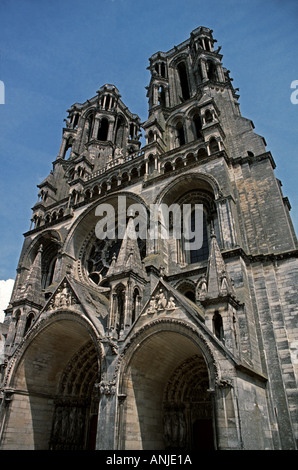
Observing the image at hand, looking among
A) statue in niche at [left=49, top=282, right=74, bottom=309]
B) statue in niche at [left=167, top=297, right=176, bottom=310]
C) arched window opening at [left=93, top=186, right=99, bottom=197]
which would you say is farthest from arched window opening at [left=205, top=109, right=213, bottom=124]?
statue in niche at [left=49, top=282, right=74, bottom=309]

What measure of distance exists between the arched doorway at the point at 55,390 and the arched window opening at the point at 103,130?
2237 centimetres

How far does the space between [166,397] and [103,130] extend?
2654 centimetres

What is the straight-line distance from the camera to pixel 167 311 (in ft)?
36.2

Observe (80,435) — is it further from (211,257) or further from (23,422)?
(211,257)

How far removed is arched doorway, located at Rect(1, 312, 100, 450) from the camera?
13.2 metres

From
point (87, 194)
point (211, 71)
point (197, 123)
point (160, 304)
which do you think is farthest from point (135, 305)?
point (211, 71)

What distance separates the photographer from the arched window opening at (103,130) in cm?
3216

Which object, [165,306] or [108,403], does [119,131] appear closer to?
[165,306]

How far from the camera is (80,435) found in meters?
14.2

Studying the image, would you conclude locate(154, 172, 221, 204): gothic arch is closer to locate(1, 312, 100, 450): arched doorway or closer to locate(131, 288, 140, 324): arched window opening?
locate(131, 288, 140, 324): arched window opening

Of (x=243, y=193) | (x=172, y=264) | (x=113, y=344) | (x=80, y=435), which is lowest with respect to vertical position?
(x=80, y=435)

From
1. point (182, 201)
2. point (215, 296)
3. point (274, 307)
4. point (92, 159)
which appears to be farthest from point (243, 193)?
point (92, 159)

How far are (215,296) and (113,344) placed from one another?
153 inches

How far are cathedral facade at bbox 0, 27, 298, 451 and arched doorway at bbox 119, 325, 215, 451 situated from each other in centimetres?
5
